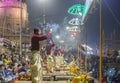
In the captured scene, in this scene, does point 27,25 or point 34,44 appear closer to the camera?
point 34,44

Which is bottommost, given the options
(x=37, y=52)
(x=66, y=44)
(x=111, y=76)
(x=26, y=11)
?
(x=111, y=76)

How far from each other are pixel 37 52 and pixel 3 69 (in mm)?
3406

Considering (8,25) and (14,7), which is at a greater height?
(14,7)

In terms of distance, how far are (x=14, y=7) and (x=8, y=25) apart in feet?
15.0

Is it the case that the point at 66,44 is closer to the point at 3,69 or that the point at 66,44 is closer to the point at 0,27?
the point at 0,27

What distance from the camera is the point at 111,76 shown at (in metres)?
20.0

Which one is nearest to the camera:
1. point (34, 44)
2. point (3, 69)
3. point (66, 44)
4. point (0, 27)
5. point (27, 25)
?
point (34, 44)

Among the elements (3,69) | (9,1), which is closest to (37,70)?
(3,69)

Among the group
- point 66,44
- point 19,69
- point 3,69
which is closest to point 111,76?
point 19,69

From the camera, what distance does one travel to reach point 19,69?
65.4ft

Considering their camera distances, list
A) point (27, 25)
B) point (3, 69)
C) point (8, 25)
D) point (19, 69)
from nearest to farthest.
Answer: point (3, 69), point (19, 69), point (8, 25), point (27, 25)

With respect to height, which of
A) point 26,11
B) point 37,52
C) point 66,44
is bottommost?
point 37,52

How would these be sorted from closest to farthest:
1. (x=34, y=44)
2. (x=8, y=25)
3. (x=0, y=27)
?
(x=34, y=44), (x=0, y=27), (x=8, y=25)

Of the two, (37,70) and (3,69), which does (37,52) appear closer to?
(37,70)
